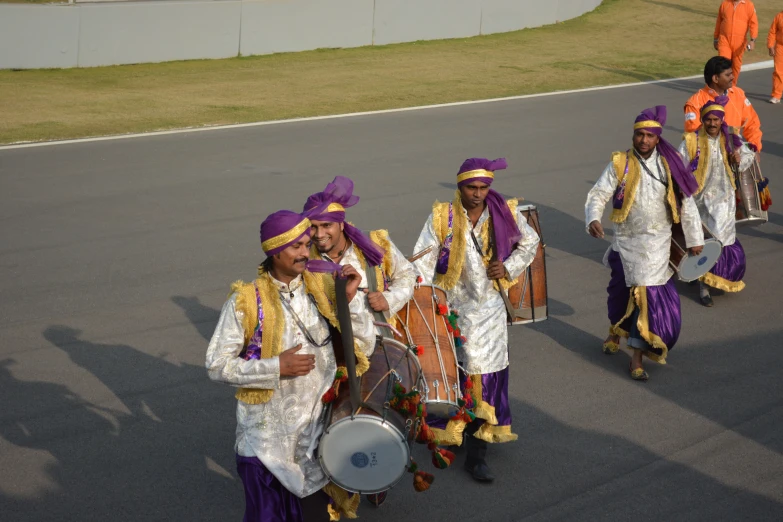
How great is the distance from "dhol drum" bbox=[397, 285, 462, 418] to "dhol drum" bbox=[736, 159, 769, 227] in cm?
572

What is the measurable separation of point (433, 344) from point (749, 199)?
6119 millimetres

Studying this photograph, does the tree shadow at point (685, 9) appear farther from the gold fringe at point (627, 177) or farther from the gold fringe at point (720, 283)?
the gold fringe at point (627, 177)

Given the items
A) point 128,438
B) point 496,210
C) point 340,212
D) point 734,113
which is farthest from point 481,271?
point 734,113

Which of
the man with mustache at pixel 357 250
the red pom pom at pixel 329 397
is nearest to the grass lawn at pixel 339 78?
the man with mustache at pixel 357 250

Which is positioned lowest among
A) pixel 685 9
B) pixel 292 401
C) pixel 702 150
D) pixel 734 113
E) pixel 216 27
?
pixel 292 401

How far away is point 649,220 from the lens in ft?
27.8

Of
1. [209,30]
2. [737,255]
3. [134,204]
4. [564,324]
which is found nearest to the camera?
[564,324]

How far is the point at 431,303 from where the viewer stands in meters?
6.41

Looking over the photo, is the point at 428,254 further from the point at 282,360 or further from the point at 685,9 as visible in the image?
the point at 685,9

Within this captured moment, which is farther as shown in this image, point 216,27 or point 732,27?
point 216,27

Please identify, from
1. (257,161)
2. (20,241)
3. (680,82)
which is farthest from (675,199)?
(680,82)

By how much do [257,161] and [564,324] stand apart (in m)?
7.06

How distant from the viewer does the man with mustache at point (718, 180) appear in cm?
A: 1034

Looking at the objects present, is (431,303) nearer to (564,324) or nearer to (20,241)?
(564,324)
